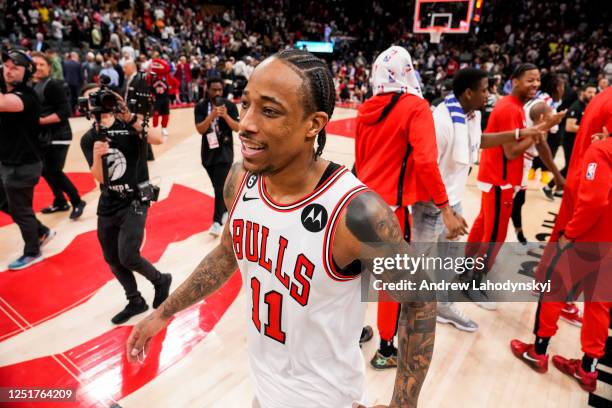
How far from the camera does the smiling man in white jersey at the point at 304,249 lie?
1.14m

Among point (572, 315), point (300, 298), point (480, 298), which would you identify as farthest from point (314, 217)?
point (572, 315)

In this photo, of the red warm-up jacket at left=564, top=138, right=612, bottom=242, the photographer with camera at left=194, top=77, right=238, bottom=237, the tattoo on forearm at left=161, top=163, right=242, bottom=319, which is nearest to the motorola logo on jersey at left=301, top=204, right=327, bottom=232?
the tattoo on forearm at left=161, top=163, right=242, bottom=319

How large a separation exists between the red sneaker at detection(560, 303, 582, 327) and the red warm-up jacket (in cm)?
121

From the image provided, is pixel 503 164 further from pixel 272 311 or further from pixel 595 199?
pixel 272 311

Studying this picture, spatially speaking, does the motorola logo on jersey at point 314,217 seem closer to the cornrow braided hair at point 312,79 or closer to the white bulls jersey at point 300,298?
the white bulls jersey at point 300,298

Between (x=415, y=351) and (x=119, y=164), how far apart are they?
236 cm

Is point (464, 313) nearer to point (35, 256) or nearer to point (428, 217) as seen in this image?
point (428, 217)

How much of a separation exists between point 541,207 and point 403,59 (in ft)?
14.2

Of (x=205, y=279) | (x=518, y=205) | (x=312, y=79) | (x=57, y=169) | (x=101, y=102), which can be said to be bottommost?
(x=518, y=205)

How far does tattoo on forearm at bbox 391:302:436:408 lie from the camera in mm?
1181

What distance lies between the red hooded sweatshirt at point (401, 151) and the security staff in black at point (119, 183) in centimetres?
156

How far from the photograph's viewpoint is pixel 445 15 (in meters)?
9.50

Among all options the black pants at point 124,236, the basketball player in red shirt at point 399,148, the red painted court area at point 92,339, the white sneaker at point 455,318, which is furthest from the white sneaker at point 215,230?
the white sneaker at point 455,318

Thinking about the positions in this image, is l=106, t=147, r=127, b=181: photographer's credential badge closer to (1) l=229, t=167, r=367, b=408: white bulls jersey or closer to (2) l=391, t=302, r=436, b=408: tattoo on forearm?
(1) l=229, t=167, r=367, b=408: white bulls jersey
